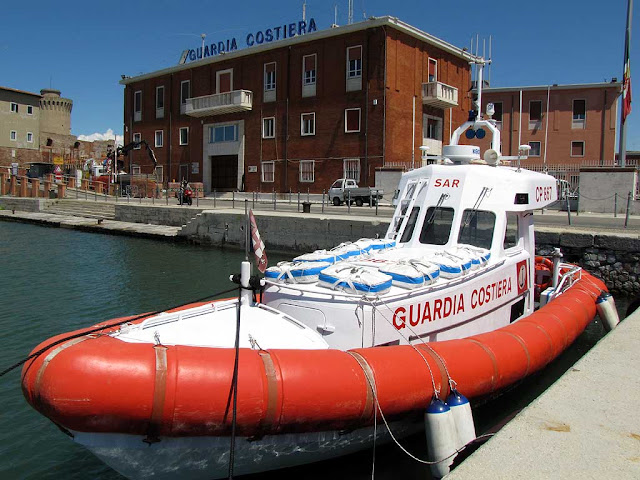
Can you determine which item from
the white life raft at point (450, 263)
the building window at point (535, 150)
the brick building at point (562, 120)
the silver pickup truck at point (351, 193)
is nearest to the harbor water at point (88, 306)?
the white life raft at point (450, 263)

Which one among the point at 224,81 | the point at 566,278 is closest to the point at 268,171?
the point at 224,81

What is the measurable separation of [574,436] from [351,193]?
2688cm

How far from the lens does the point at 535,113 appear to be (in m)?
47.8

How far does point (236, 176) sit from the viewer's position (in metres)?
42.2

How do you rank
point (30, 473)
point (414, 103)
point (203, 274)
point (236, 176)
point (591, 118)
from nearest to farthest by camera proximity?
point (30, 473), point (203, 274), point (414, 103), point (236, 176), point (591, 118)

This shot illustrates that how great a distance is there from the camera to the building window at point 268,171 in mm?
38781

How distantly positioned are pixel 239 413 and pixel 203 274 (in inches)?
501

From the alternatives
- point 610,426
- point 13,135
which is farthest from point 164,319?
point 13,135

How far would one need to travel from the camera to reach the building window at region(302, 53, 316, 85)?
119 ft

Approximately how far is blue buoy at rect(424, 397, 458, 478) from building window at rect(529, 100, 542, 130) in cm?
4735

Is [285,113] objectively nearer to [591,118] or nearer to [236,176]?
[236,176]

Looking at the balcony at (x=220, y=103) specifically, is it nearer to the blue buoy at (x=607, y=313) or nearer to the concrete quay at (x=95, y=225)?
the concrete quay at (x=95, y=225)

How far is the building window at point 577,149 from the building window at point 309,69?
24046 mm

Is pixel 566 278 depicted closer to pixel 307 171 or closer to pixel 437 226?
pixel 437 226
